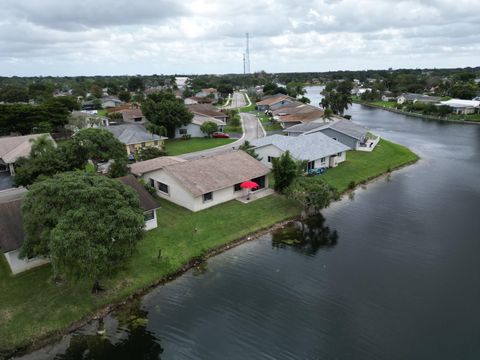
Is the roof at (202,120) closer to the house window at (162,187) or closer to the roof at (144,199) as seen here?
the house window at (162,187)

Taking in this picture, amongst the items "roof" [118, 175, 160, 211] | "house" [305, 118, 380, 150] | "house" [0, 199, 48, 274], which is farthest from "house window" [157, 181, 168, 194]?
"house" [305, 118, 380, 150]

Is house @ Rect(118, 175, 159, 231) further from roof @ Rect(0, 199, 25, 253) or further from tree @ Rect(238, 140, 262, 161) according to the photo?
tree @ Rect(238, 140, 262, 161)

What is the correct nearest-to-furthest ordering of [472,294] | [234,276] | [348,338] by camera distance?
1. [348,338]
2. [472,294]
3. [234,276]

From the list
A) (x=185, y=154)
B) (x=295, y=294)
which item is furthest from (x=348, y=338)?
(x=185, y=154)

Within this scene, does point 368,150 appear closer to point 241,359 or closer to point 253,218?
point 253,218

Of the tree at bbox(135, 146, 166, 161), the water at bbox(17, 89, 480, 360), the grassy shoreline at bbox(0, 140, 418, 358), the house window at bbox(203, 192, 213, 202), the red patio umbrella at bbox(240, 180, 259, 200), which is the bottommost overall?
the water at bbox(17, 89, 480, 360)
